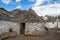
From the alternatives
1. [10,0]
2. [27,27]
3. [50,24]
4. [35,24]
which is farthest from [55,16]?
[10,0]

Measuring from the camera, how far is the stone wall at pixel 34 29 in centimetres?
623

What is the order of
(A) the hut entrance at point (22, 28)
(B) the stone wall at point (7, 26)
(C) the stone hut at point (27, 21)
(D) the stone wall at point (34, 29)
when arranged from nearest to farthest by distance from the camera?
(B) the stone wall at point (7, 26) → (C) the stone hut at point (27, 21) → (D) the stone wall at point (34, 29) → (A) the hut entrance at point (22, 28)

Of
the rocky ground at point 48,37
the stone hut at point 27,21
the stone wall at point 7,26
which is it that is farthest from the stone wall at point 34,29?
the stone wall at point 7,26

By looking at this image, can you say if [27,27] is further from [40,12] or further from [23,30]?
[40,12]

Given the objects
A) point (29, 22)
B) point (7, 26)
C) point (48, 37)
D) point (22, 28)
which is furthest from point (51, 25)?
point (7, 26)

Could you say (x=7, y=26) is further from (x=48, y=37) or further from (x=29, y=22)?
(x=48, y=37)

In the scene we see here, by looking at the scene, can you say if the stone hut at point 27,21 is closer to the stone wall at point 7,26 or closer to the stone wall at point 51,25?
the stone wall at point 7,26

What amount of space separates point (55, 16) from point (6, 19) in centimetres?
213

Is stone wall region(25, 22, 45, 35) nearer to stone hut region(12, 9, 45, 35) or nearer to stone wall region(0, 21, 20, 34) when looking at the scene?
stone hut region(12, 9, 45, 35)

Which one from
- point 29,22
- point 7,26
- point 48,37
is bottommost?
point 48,37

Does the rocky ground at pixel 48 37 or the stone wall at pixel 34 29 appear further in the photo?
the stone wall at pixel 34 29

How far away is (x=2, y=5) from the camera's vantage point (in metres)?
5.40

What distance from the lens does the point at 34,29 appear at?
630 cm

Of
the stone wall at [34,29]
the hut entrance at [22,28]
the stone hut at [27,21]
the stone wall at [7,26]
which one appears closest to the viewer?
the stone wall at [7,26]
